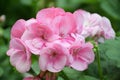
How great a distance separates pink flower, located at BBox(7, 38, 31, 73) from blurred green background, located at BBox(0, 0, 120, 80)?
19 centimetres

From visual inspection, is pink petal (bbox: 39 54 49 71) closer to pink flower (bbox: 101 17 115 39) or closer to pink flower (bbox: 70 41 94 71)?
pink flower (bbox: 70 41 94 71)

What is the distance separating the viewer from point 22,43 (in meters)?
1.06

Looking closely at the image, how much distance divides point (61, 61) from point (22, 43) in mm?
96

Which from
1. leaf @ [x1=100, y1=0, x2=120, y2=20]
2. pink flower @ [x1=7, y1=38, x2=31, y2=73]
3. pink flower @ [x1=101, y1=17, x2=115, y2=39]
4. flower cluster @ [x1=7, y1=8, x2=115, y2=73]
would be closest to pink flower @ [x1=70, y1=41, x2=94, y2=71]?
flower cluster @ [x1=7, y1=8, x2=115, y2=73]

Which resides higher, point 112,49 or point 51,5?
point 51,5

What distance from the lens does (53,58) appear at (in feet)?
3.52

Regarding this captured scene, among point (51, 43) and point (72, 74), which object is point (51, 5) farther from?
point (51, 43)

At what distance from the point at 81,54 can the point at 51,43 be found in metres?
0.08

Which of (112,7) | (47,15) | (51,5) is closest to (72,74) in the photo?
(47,15)

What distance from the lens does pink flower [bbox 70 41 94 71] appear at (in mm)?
1054

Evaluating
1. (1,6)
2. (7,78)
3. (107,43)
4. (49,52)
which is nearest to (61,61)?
(49,52)

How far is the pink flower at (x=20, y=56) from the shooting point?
1.07 metres

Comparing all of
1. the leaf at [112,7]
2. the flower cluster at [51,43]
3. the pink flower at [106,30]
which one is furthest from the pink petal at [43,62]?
the leaf at [112,7]

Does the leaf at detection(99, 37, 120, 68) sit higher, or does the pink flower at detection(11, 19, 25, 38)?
the pink flower at detection(11, 19, 25, 38)
